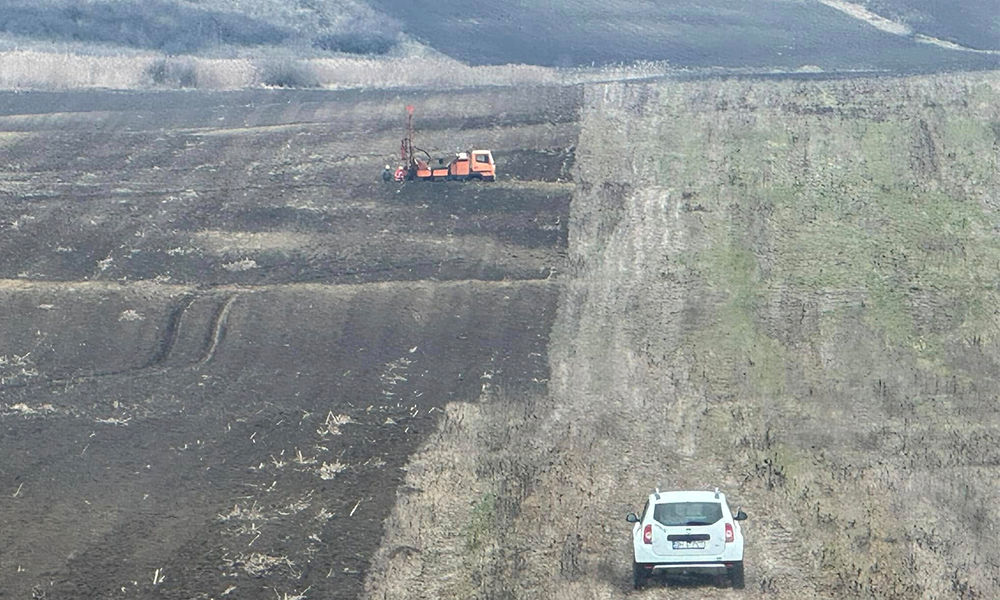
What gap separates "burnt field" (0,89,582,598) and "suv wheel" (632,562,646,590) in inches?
174

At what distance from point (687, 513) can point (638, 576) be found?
1286mm

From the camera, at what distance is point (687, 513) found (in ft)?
70.3

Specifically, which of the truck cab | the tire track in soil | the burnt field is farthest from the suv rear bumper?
the truck cab

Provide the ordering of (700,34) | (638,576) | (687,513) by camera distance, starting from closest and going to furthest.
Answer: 1. (687,513)
2. (638,576)
3. (700,34)

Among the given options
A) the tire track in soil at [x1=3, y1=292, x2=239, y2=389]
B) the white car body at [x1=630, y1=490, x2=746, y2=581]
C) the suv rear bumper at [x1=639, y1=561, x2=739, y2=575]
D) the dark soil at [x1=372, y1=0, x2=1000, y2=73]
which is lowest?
the tire track in soil at [x1=3, y1=292, x2=239, y2=389]

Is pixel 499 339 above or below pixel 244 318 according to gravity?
above

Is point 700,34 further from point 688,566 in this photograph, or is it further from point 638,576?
point 688,566

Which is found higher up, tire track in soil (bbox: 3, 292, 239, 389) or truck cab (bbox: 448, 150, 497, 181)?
truck cab (bbox: 448, 150, 497, 181)

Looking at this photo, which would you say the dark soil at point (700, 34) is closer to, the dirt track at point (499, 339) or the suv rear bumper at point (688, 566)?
the dirt track at point (499, 339)

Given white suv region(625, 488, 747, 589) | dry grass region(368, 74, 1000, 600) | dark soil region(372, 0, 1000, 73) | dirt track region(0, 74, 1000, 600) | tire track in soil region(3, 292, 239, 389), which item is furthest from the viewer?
dark soil region(372, 0, 1000, 73)

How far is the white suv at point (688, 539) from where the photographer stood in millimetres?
21188

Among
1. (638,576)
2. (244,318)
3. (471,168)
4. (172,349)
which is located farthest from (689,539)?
(471,168)

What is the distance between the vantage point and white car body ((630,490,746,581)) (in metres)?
21.2

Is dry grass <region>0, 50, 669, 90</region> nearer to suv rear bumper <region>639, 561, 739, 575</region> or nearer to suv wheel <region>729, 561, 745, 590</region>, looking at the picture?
suv wheel <region>729, 561, 745, 590</region>
